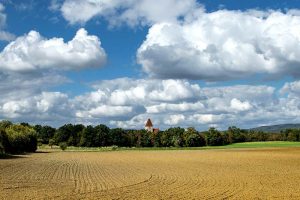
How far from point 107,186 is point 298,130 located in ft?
557

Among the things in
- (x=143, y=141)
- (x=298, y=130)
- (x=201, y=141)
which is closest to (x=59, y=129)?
(x=143, y=141)

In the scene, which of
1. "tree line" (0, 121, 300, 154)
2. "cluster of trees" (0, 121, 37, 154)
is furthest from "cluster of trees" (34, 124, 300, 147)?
"cluster of trees" (0, 121, 37, 154)

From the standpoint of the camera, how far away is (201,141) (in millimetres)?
169875

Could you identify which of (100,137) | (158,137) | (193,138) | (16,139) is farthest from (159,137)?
(16,139)

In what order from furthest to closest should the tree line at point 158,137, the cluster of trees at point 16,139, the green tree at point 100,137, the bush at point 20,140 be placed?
1. the green tree at point 100,137
2. the tree line at point 158,137
3. the bush at point 20,140
4. the cluster of trees at point 16,139

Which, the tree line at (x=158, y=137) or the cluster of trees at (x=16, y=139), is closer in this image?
the cluster of trees at (x=16, y=139)

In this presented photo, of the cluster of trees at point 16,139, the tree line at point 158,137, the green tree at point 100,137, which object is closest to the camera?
the cluster of trees at point 16,139

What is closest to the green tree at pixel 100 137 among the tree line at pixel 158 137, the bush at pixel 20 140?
the tree line at pixel 158 137

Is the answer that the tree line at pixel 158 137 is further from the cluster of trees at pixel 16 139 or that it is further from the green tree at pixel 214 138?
the cluster of trees at pixel 16 139

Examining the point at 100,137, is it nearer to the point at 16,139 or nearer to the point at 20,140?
the point at 20,140

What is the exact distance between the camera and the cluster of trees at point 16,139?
3278 inches

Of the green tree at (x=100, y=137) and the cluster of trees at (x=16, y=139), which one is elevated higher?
the green tree at (x=100, y=137)

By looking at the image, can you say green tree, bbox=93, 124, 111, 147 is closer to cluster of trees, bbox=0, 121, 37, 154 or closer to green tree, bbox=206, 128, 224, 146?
green tree, bbox=206, 128, 224, 146

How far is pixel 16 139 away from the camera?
96.8 metres
